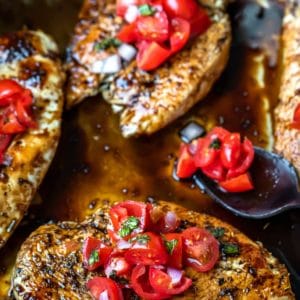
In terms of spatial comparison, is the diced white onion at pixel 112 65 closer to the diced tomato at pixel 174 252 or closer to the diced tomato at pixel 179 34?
the diced tomato at pixel 179 34

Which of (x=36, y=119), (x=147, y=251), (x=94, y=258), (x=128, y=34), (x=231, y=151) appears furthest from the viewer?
(x=128, y=34)

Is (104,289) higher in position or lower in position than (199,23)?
lower

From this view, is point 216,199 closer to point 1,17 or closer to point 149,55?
point 149,55

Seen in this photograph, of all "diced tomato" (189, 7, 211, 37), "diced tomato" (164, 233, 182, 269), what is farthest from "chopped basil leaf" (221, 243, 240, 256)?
"diced tomato" (189, 7, 211, 37)

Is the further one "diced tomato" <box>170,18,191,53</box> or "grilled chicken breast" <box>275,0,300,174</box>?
"diced tomato" <box>170,18,191,53</box>

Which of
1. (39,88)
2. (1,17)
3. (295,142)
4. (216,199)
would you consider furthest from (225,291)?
(1,17)

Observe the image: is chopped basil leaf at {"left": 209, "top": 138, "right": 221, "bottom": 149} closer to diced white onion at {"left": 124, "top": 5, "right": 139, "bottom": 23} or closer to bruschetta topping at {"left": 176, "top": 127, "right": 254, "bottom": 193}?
bruschetta topping at {"left": 176, "top": 127, "right": 254, "bottom": 193}

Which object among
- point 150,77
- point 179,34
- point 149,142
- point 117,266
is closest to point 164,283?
point 117,266

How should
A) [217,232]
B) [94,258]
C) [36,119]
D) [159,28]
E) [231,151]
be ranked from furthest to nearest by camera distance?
[159,28] → [36,119] → [231,151] → [217,232] → [94,258]

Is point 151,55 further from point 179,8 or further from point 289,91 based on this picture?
point 289,91
